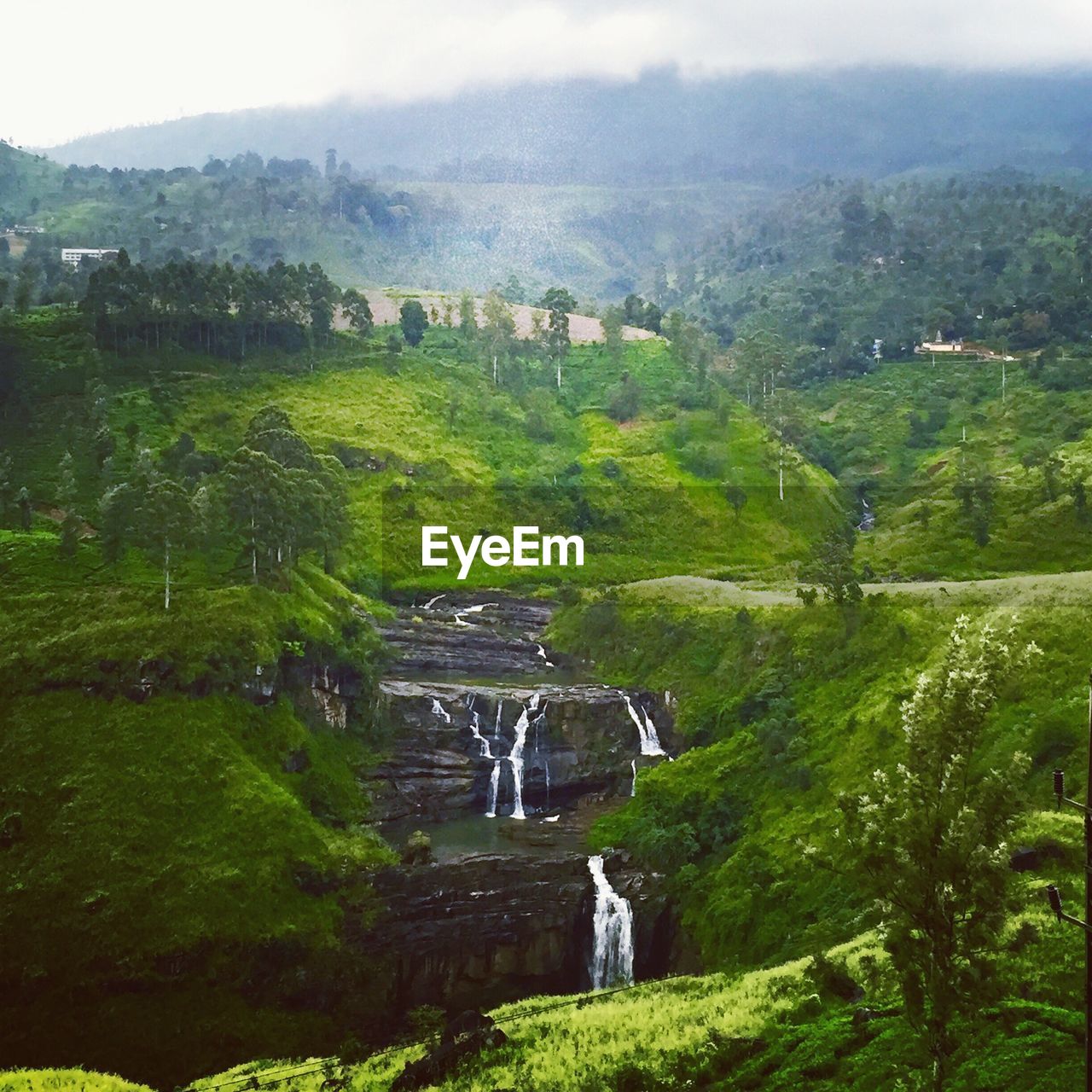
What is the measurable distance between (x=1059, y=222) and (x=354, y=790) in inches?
4857

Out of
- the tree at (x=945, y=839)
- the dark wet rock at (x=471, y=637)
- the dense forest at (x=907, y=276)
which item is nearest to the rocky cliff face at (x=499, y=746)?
the dark wet rock at (x=471, y=637)

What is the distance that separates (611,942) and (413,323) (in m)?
79.0

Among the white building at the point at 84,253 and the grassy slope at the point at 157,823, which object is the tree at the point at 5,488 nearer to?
the grassy slope at the point at 157,823

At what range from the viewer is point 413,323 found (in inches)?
4609

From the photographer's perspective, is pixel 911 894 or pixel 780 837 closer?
pixel 911 894

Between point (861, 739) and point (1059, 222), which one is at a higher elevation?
point (1059, 222)

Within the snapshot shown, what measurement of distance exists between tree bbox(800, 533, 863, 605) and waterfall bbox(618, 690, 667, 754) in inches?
428

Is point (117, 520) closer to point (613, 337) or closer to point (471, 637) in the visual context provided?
point (471, 637)

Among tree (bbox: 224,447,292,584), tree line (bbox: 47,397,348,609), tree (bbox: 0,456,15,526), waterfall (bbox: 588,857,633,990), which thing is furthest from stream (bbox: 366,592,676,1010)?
tree (bbox: 0,456,15,526)

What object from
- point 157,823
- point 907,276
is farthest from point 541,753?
point 907,276

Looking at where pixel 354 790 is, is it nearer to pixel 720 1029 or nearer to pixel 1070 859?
pixel 720 1029

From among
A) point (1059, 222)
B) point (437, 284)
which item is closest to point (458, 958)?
point (1059, 222)

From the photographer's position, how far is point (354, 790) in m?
57.3

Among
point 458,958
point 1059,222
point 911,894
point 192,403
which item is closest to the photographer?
point 911,894
